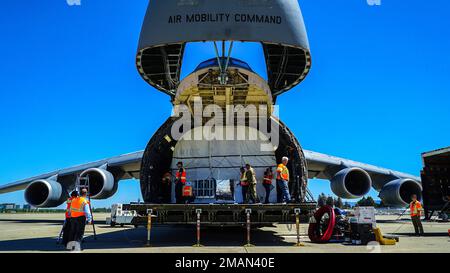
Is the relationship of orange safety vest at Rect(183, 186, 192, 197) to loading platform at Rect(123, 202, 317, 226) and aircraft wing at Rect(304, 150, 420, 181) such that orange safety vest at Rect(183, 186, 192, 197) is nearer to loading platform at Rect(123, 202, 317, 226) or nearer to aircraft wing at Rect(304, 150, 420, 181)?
loading platform at Rect(123, 202, 317, 226)

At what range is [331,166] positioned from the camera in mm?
14703

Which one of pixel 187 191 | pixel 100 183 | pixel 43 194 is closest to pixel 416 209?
pixel 187 191

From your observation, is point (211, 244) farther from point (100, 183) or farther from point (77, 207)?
point (100, 183)

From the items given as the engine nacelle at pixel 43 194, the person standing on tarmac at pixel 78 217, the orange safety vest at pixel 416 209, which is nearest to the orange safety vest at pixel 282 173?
the person standing on tarmac at pixel 78 217

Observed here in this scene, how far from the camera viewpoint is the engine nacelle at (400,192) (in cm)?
1366

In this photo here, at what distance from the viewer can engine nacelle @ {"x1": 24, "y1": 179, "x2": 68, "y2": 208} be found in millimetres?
14023

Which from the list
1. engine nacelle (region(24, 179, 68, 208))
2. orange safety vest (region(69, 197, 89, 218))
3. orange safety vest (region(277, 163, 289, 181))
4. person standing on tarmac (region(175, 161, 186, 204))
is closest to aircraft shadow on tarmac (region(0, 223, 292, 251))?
orange safety vest (region(69, 197, 89, 218))

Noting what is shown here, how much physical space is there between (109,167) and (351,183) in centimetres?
911

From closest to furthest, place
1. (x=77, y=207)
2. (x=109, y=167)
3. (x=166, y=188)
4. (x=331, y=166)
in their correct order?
(x=77, y=207), (x=166, y=188), (x=331, y=166), (x=109, y=167)

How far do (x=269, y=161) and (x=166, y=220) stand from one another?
3953 millimetres

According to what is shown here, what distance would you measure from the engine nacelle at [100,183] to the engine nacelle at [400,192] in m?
10.0

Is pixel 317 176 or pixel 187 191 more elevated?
pixel 317 176

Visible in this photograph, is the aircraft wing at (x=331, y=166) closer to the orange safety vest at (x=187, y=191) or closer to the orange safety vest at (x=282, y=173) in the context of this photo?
the orange safety vest at (x=282, y=173)

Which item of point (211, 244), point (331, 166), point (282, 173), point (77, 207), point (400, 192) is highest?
point (331, 166)
